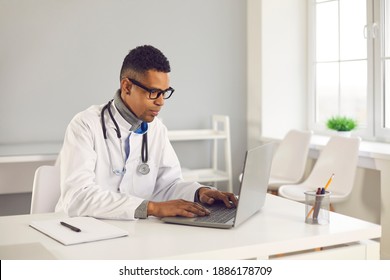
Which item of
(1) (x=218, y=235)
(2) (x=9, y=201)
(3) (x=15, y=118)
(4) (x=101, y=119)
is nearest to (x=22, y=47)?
(3) (x=15, y=118)

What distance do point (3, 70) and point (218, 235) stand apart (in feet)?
9.21

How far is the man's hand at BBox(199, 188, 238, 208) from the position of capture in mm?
1911

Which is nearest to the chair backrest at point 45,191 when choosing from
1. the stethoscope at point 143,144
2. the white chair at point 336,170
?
the stethoscope at point 143,144

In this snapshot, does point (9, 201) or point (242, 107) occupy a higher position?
point (242, 107)

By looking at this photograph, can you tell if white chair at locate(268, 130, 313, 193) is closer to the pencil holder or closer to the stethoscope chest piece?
the stethoscope chest piece

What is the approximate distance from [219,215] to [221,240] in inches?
9.8

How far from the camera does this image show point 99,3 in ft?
→ 13.7

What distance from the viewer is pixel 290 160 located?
3.97m

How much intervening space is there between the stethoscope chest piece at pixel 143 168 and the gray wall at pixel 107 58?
213cm

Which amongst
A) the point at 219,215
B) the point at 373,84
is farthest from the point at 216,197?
the point at 373,84

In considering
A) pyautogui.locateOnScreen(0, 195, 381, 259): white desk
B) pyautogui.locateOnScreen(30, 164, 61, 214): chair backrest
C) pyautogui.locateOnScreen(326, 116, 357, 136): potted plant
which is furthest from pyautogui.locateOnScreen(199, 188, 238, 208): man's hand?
pyautogui.locateOnScreen(326, 116, 357, 136): potted plant

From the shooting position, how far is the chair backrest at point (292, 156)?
3883 mm

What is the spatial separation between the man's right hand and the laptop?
0.02 meters

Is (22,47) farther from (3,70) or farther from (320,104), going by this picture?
(320,104)
